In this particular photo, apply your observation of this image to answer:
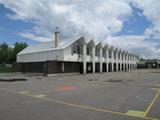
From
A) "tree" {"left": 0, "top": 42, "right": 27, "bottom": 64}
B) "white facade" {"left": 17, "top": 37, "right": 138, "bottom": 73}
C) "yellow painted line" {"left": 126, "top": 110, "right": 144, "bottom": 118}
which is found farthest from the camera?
"tree" {"left": 0, "top": 42, "right": 27, "bottom": 64}

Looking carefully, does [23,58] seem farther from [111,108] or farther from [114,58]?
[111,108]

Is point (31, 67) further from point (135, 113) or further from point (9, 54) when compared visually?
point (135, 113)

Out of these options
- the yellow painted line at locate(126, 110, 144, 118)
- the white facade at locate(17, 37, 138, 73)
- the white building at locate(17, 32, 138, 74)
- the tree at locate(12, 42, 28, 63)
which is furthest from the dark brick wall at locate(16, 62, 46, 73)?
the yellow painted line at locate(126, 110, 144, 118)

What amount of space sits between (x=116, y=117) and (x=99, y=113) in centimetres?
70

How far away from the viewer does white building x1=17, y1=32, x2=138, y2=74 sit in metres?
30.7

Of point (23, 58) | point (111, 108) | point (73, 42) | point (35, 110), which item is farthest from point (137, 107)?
point (23, 58)

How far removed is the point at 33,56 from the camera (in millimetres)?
37094

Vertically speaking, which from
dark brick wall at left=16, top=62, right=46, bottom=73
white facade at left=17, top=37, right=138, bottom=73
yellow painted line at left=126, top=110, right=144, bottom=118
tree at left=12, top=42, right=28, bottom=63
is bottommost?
yellow painted line at left=126, top=110, right=144, bottom=118

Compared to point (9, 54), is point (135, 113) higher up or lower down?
lower down

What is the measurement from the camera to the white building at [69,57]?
30.7 meters

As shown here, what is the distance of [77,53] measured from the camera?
34.1 m

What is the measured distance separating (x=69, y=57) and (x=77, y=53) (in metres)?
2.93

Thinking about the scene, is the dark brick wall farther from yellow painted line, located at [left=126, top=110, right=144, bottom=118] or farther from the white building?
yellow painted line, located at [left=126, top=110, right=144, bottom=118]

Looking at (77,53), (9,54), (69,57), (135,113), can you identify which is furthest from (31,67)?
(135,113)
